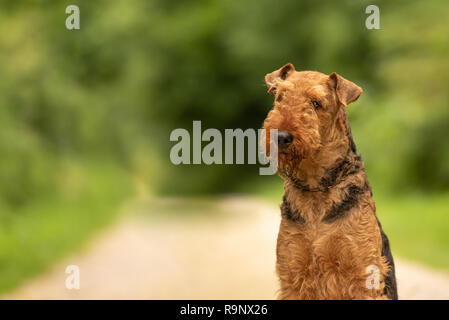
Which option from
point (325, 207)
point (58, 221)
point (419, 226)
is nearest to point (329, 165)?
point (325, 207)

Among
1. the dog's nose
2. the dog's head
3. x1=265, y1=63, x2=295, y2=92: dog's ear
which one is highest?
x1=265, y1=63, x2=295, y2=92: dog's ear

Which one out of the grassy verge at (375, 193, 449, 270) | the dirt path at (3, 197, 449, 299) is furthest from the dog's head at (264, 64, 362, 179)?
the grassy verge at (375, 193, 449, 270)

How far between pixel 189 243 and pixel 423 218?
3.88 meters

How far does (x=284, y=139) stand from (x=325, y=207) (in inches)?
21.5

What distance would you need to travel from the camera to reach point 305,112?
10.5 ft

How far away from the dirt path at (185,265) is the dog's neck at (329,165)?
2.70 m

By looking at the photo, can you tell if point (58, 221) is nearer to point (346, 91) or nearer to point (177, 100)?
point (346, 91)

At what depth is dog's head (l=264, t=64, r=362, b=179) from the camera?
10.2 feet

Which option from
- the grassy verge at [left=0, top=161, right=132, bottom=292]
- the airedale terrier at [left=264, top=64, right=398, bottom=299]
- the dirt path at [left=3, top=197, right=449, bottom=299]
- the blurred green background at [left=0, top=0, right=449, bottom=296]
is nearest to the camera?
the airedale terrier at [left=264, top=64, right=398, bottom=299]

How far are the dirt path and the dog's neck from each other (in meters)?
2.70

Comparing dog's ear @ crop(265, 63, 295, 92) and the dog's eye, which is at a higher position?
dog's ear @ crop(265, 63, 295, 92)

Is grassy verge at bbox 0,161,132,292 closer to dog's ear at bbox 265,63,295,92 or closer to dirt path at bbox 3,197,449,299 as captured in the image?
dirt path at bbox 3,197,449,299
